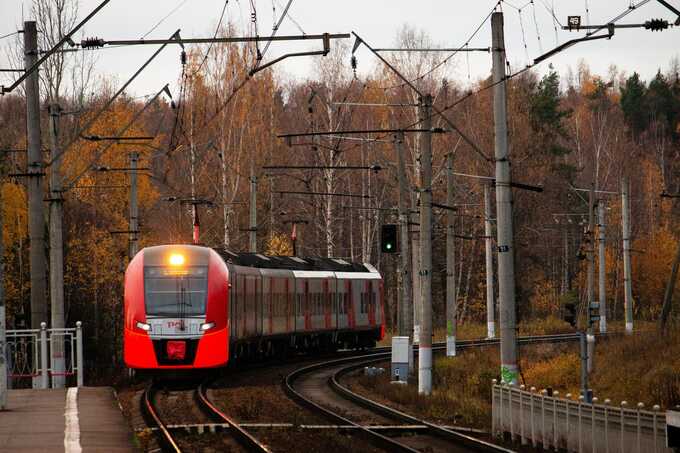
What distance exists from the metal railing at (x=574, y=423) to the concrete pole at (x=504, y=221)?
177 cm

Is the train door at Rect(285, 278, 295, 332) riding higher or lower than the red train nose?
higher

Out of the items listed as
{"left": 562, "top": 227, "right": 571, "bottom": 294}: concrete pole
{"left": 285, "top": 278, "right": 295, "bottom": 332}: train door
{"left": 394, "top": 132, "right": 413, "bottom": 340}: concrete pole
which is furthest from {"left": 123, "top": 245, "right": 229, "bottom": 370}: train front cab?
{"left": 562, "top": 227, "right": 571, "bottom": 294}: concrete pole

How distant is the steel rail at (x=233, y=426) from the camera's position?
19.0 meters

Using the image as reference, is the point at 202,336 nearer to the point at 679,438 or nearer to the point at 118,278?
the point at 679,438

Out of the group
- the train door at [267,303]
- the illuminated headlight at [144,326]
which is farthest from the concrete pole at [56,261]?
the train door at [267,303]

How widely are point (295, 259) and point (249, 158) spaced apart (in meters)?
21.1

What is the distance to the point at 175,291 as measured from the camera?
98.2 feet

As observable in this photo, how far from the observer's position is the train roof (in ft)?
110

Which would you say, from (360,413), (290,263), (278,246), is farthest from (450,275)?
(278,246)

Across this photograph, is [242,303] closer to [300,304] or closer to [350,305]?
[300,304]

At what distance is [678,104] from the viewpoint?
9950 centimetres

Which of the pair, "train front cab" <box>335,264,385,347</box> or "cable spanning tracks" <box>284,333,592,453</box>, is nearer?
"cable spanning tracks" <box>284,333,592,453</box>

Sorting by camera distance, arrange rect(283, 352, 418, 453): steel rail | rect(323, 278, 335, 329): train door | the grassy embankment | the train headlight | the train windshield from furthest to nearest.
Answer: rect(323, 278, 335, 329): train door < the train headlight < the train windshield < the grassy embankment < rect(283, 352, 418, 453): steel rail

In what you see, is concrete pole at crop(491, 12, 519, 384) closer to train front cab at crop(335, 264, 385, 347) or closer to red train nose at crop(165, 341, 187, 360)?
red train nose at crop(165, 341, 187, 360)
